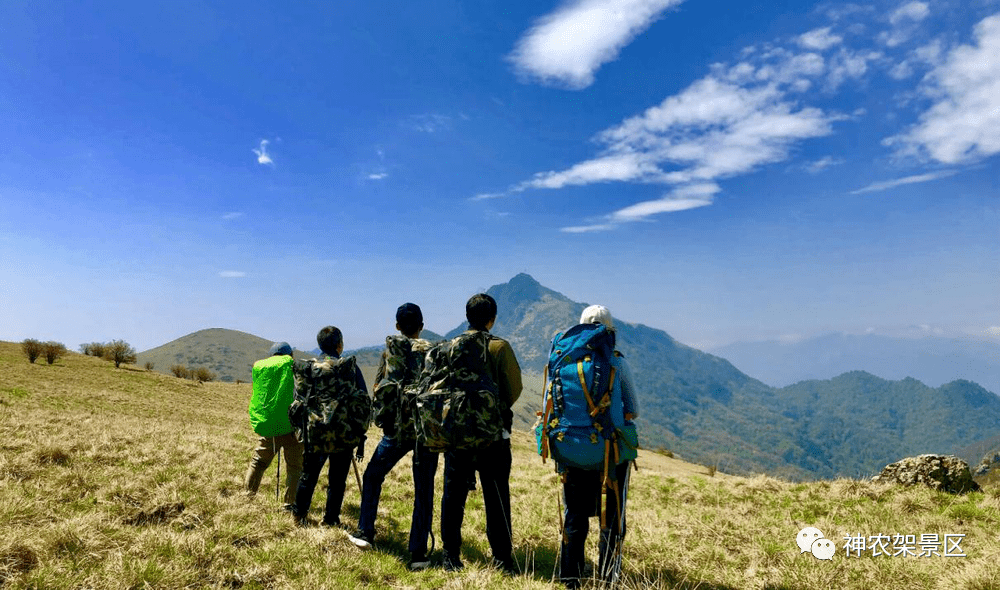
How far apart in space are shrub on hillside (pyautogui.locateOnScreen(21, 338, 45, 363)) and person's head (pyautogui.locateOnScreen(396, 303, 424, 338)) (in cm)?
4920

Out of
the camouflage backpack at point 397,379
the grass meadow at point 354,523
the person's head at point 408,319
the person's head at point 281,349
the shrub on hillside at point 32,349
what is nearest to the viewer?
the grass meadow at point 354,523

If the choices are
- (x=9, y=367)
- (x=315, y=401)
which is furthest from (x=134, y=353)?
(x=315, y=401)

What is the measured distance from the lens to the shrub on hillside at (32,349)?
40.2m

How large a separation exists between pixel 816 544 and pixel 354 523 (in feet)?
21.5

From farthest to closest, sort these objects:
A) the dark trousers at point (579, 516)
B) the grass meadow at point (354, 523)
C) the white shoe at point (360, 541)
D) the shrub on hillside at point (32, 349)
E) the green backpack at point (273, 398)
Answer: the shrub on hillside at point (32, 349)
the green backpack at point (273, 398)
the white shoe at point (360, 541)
the dark trousers at point (579, 516)
the grass meadow at point (354, 523)

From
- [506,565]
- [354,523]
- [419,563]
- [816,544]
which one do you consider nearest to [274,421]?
[354,523]

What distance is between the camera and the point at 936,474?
33.6 ft

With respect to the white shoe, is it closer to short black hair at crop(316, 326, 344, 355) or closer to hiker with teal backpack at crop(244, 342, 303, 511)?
hiker with teal backpack at crop(244, 342, 303, 511)

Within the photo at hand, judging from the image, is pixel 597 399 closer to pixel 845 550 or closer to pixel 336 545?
pixel 336 545

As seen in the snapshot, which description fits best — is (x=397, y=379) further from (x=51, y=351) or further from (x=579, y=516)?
(x=51, y=351)

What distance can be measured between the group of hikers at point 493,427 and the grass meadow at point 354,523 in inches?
Result: 18.2

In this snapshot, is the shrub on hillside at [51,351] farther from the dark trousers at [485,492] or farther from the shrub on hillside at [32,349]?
the dark trousers at [485,492]

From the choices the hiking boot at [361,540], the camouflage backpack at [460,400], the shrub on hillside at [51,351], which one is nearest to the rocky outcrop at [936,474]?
the camouflage backpack at [460,400]

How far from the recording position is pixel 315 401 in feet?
23.2
